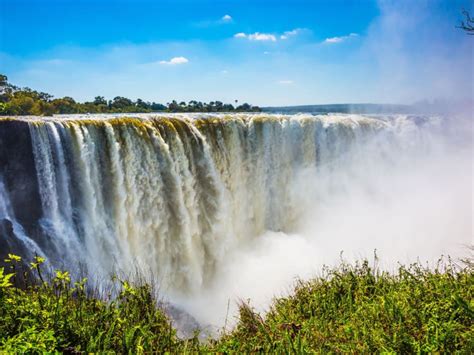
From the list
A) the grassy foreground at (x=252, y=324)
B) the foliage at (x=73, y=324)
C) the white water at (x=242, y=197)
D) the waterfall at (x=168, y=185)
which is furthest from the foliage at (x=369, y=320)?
the waterfall at (x=168, y=185)

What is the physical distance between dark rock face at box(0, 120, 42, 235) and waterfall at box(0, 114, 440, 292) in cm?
12

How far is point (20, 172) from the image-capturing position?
29.3ft

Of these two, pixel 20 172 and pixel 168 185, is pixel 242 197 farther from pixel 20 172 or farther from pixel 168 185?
pixel 20 172

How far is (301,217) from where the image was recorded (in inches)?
723

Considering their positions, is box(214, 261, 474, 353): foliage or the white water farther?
the white water

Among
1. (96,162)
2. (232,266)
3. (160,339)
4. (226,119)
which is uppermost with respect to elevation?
(226,119)

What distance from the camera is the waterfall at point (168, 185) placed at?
9.51m

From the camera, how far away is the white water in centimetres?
1011

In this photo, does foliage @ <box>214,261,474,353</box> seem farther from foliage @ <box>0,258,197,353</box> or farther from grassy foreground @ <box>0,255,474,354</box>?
foliage @ <box>0,258,197,353</box>

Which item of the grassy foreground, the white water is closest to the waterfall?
the white water

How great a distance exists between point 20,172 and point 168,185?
14.8 ft

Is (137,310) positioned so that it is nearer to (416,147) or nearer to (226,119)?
(226,119)

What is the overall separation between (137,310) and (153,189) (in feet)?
24.9

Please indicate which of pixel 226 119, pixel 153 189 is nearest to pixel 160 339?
pixel 153 189
